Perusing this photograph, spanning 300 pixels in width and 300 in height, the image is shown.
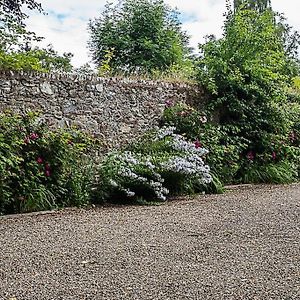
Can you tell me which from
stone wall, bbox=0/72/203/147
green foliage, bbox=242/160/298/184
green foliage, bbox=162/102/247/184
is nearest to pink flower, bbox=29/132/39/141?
stone wall, bbox=0/72/203/147

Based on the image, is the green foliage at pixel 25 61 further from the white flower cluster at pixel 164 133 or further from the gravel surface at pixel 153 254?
the gravel surface at pixel 153 254

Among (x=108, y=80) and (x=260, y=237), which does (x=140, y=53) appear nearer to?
(x=108, y=80)

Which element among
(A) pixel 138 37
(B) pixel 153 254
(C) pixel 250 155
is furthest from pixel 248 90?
(B) pixel 153 254

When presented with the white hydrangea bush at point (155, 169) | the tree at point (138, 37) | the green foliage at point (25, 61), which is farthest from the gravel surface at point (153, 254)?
the tree at point (138, 37)

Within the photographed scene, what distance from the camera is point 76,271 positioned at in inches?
134

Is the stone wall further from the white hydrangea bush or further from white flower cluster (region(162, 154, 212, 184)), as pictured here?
white flower cluster (region(162, 154, 212, 184))

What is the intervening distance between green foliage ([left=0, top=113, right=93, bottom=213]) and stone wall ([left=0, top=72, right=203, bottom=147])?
552 mm

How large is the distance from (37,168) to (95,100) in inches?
Answer: 78.7

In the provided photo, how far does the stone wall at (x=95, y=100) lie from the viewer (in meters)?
7.07

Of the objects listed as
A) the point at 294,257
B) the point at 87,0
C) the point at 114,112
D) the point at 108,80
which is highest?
the point at 87,0

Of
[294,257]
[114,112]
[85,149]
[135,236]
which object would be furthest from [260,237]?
[114,112]

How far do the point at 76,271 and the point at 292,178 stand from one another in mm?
7288

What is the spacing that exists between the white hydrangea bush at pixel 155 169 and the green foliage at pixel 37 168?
384 millimetres

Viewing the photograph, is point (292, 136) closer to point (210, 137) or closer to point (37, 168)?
point (210, 137)
